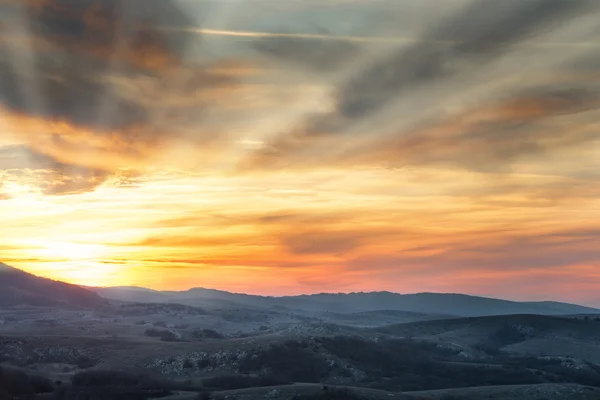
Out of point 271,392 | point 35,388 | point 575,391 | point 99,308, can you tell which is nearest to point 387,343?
point 575,391

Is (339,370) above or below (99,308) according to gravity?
below

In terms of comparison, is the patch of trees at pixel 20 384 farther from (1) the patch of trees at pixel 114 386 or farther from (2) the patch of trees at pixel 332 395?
(2) the patch of trees at pixel 332 395

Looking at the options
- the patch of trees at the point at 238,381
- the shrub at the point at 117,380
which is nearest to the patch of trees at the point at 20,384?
the shrub at the point at 117,380

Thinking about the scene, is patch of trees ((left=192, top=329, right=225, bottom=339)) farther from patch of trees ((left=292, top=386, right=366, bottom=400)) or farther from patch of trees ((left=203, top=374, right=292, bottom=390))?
patch of trees ((left=292, top=386, right=366, bottom=400))

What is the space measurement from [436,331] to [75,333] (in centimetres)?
7478

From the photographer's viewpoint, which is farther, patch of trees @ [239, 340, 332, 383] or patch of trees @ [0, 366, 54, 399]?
patch of trees @ [239, 340, 332, 383]

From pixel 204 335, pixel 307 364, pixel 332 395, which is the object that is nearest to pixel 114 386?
pixel 332 395

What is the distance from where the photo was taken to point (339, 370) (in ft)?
280

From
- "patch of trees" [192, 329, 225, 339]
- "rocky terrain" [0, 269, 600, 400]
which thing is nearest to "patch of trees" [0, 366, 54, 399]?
"rocky terrain" [0, 269, 600, 400]

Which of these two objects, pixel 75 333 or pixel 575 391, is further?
pixel 75 333

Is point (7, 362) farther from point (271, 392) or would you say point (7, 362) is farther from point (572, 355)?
point (572, 355)

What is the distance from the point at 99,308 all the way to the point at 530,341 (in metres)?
125

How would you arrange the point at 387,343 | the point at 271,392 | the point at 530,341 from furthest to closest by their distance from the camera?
the point at 530,341 < the point at 387,343 < the point at 271,392

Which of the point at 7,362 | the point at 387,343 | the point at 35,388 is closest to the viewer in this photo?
the point at 35,388
